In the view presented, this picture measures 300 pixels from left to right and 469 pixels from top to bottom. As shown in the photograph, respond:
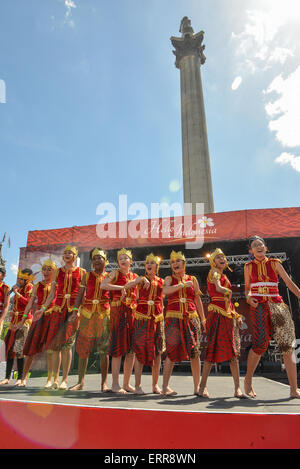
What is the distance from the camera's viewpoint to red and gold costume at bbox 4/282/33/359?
4516 mm

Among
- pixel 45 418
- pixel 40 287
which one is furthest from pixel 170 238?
pixel 45 418

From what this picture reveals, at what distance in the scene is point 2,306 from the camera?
14.9 ft

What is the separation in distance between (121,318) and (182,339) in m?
0.75

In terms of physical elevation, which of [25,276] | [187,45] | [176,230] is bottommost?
[25,276]

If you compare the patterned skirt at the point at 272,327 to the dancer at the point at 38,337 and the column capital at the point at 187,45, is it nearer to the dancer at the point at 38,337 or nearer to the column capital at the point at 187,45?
the dancer at the point at 38,337

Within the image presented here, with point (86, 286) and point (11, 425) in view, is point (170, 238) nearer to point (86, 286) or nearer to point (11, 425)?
point (86, 286)

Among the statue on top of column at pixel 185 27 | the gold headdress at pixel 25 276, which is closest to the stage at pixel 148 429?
the gold headdress at pixel 25 276

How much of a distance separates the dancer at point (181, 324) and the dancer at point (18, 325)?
237 cm

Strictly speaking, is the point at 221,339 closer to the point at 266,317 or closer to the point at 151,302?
the point at 266,317

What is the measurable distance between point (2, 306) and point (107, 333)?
199 centimetres

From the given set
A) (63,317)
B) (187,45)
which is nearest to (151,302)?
(63,317)

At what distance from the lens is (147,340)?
11.0ft

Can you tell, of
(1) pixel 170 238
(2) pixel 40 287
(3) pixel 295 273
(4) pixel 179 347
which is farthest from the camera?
(3) pixel 295 273

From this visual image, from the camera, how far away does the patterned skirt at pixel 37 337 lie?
3.80m
